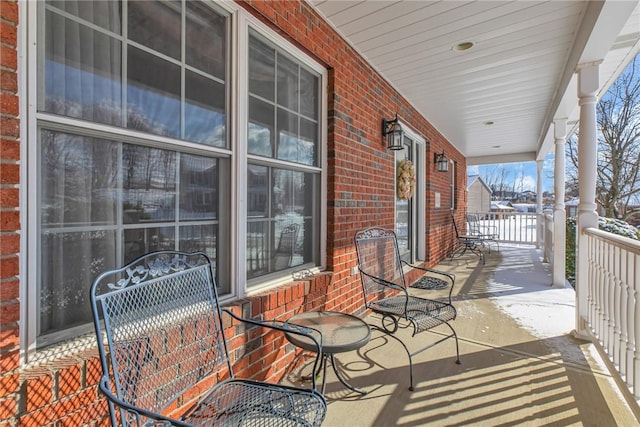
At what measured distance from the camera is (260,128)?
211cm

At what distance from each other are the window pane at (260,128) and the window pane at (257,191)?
12cm

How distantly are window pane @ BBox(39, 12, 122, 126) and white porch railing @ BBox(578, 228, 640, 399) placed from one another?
276 cm

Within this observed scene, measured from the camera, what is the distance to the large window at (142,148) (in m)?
1.16

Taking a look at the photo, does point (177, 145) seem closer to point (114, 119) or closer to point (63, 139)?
point (114, 119)

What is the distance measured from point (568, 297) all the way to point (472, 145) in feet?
15.4

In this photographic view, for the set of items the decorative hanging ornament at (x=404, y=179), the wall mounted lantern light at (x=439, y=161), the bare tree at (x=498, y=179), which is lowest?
the decorative hanging ornament at (x=404, y=179)

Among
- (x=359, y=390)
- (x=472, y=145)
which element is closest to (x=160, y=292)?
(x=359, y=390)

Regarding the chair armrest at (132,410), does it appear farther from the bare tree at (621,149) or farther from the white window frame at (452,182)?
the bare tree at (621,149)

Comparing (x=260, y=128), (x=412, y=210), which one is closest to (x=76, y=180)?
(x=260, y=128)

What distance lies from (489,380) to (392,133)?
2477mm

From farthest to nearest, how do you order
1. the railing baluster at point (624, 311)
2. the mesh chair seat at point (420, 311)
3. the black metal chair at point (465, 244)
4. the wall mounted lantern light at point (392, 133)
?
the black metal chair at point (465, 244) → the wall mounted lantern light at point (392, 133) → the mesh chair seat at point (420, 311) → the railing baluster at point (624, 311)

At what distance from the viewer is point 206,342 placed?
1500mm

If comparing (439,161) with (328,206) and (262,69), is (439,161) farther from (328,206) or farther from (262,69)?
(262,69)

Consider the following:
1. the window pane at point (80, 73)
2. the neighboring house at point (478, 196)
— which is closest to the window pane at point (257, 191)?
the window pane at point (80, 73)
